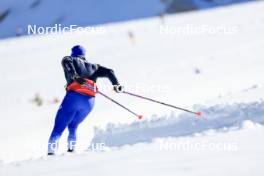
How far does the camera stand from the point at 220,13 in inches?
1323

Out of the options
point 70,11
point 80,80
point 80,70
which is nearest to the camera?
point 80,80

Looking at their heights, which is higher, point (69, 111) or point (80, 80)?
point (80, 80)

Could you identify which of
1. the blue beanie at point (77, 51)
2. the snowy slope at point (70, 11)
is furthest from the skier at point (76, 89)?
the snowy slope at point (70, 11)

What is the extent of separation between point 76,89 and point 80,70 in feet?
0.81

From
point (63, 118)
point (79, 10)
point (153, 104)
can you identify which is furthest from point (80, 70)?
point (79, 10)

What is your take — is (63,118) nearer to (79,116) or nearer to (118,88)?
(79,116)

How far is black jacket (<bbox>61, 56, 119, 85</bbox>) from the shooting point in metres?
7.60

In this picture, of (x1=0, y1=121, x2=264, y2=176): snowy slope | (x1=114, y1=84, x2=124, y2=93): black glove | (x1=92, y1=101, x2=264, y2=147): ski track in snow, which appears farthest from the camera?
(x1=92, y1=101, x2=264, y2=147): ski track in snow

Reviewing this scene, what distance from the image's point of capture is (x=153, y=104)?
42.1ft

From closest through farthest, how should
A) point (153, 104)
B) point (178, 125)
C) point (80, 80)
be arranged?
point (80, 80) < point (178, 125) < point (153, 104)

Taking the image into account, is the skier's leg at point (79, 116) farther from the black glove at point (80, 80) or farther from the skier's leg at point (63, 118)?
the black glove at point (80, 80)

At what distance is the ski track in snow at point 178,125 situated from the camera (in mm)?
8492

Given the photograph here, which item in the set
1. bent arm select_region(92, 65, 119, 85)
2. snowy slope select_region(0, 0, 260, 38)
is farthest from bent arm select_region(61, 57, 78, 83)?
snowy slope select_region(0, 0, 260, 38)

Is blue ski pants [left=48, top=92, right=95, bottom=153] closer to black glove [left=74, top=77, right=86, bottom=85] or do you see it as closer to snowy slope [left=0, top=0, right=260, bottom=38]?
black glove [left=74, top=77, right=86, bottom=85]
